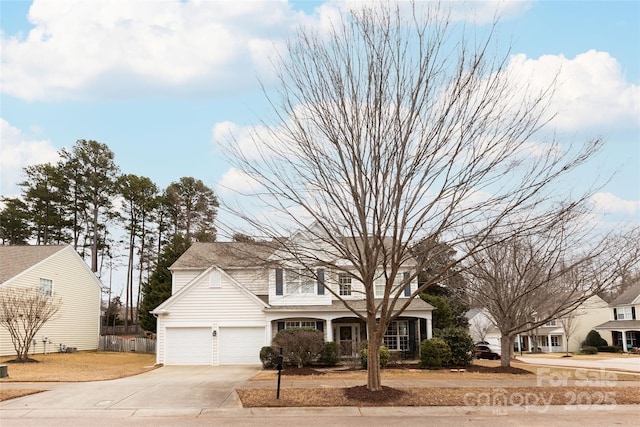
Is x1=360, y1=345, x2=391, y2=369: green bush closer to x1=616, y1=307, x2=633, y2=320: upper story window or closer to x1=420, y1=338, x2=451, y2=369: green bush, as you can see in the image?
x1=420, y1=338, x2=451, y2=369: green bush

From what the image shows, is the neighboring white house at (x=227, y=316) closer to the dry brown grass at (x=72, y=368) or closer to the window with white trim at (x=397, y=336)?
the window with white trim at (x=397, y=336)

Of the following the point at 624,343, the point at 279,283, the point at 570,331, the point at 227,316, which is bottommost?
the point at 624,343

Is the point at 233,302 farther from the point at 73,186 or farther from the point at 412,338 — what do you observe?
the point at 73,186

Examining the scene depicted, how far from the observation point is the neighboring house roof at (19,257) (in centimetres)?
3144

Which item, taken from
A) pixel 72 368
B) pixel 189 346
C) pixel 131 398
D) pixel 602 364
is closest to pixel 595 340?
pixel 602 364

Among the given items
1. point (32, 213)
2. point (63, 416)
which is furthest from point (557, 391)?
point (32, 213)

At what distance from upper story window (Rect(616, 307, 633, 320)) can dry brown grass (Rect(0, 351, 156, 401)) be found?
1717 inches

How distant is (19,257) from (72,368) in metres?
12.1

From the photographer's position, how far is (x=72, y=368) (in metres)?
24.5

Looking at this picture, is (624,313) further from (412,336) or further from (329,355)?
(329,355)

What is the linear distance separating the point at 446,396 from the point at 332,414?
340cm

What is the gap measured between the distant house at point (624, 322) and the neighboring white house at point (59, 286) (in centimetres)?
4430

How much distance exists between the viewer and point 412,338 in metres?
28.7

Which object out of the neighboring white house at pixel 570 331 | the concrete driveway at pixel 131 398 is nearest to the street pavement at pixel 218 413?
the concrete driveway at pixel 131 398
